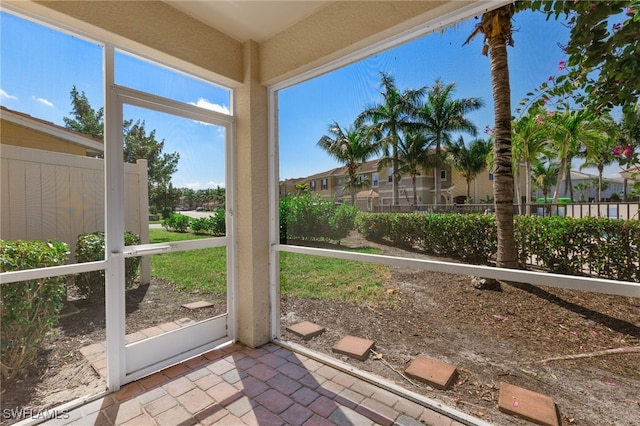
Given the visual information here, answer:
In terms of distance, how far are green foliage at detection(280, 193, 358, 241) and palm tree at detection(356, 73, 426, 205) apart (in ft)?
1.96

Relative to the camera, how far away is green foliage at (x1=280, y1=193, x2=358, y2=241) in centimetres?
277

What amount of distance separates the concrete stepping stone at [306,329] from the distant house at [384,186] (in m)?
1.45

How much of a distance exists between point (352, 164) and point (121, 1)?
2150mm

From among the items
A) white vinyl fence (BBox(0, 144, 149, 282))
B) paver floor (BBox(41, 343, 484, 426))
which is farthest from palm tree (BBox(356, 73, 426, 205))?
white vinyl fence (BBox(0, 144, 149, 282))

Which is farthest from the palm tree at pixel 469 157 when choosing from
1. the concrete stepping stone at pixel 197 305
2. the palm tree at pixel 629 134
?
the concrete stepping stone at pixel 197 305

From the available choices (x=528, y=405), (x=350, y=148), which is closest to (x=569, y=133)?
(x=350, y=148)

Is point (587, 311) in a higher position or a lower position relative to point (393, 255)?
lower

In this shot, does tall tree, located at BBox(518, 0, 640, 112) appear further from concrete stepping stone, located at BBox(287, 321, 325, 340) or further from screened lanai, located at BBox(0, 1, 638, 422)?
concrete stepping stone, located at BBox(287, 321, 325, 340)

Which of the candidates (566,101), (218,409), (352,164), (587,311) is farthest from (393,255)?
(218,409)

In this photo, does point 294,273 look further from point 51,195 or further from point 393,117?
point 51,195

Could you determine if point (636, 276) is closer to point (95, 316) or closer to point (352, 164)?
point (352, 164)

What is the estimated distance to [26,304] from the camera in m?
2.01

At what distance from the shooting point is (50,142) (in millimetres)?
2143

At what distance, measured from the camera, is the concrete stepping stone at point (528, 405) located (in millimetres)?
1876
